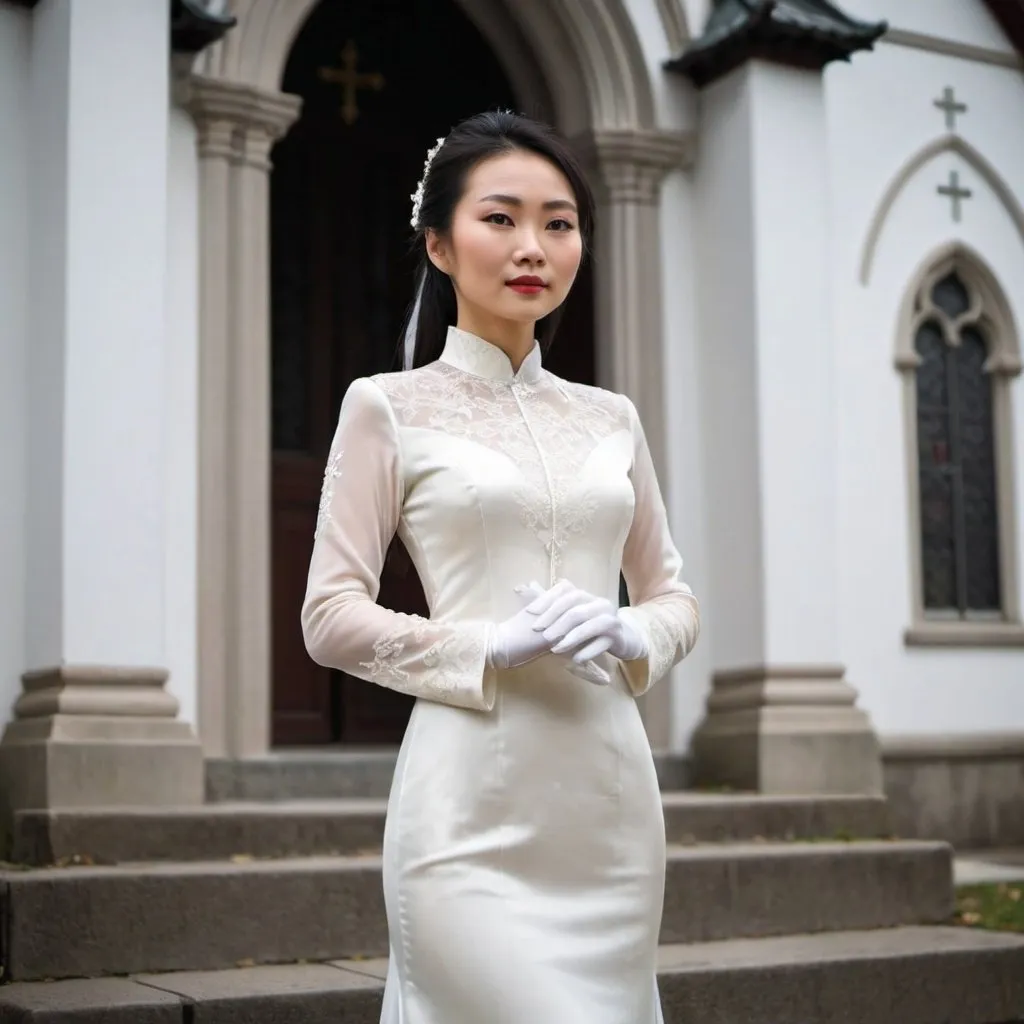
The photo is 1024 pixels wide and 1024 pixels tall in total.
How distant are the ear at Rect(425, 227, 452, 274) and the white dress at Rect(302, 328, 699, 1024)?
0.65 feet

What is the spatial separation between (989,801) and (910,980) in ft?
12.9

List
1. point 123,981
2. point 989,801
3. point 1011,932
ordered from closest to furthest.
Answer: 1. point 123,981
2. point 1011,932
3. point 989,801

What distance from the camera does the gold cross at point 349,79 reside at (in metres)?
9.48

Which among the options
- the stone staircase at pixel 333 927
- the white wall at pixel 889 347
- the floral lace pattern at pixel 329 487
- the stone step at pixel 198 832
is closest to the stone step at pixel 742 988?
the stone staircase at pixel 333 927

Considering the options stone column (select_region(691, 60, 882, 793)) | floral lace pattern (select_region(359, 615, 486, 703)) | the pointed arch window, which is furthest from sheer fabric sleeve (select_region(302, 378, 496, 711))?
the pointed arch window

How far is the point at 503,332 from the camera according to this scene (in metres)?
2.92

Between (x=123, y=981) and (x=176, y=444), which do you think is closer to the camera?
(x=123, y=981)

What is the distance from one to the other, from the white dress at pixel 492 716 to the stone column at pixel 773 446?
5311 mm

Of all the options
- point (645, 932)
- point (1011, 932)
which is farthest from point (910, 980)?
point (645, 932)

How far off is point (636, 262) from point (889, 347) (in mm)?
1729

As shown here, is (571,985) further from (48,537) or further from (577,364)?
(577,364)

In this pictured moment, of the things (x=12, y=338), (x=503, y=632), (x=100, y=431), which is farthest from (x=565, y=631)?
(x=12, y=338)

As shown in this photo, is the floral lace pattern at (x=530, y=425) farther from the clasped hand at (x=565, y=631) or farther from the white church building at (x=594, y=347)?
the white church building at (x=594, y=347)

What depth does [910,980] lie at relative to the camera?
5750 mm
